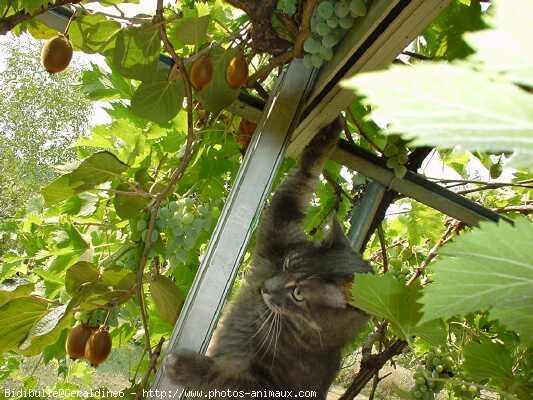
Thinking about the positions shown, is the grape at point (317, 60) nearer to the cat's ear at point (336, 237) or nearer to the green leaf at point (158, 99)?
the green leaf at point (158, 99)

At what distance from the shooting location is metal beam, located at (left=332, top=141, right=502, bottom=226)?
3.43ft

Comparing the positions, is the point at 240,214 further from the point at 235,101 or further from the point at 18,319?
the point at 18,319

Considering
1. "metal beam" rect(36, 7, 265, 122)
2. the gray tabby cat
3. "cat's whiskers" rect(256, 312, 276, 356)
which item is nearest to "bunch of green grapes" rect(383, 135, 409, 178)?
the gray tabby cat

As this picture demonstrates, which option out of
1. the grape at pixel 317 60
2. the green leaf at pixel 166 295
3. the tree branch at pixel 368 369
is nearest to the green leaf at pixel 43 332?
the green leaf at pixel 166 295

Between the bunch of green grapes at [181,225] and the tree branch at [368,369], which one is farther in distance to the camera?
the tree branch at [368,369]

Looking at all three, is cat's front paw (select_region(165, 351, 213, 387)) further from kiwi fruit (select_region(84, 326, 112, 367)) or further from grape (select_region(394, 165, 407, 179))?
grape (select_region(394, 165, 407, 179))

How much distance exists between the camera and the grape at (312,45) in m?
0.78

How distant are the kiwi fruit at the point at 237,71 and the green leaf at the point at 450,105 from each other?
2.71 ft

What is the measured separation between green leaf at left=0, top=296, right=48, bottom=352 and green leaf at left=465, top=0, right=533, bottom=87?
1.05 meters

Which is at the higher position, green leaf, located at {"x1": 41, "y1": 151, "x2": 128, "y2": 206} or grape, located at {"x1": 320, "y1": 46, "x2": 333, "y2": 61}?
grape, located at {"x1": 320, "y1": 46, "x2": 333, "y2": 61}

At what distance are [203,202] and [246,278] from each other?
223 mm

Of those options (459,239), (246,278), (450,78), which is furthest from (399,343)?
(450,78)

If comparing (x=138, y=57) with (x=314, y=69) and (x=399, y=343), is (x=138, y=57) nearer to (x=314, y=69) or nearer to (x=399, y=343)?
(x=314, y=69)

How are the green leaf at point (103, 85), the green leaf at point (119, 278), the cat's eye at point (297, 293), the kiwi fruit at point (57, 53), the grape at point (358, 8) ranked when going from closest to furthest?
1. the grape at point (358, 8)
2. the kiwi fruit at point (57, 53)
3. the green leaf at point (119, 278)
4. the cat's eye at point (297, 293)
5. the green leaf at point (103, 85)
